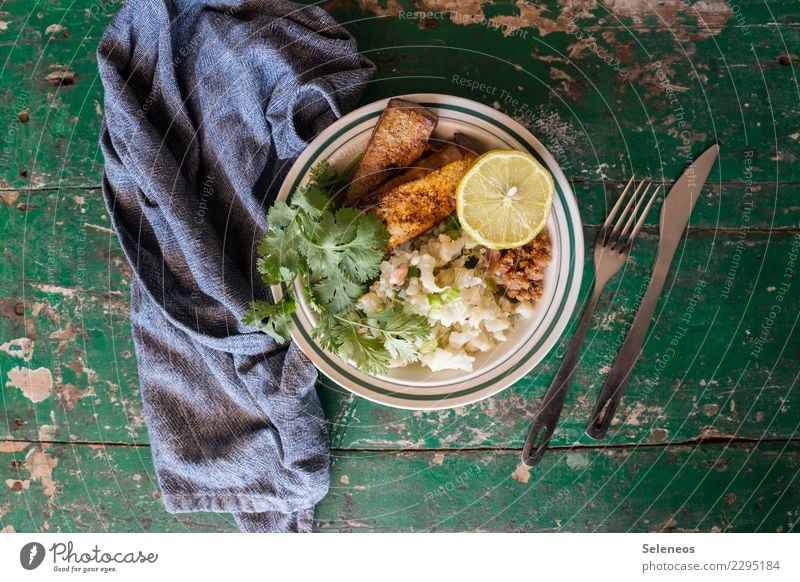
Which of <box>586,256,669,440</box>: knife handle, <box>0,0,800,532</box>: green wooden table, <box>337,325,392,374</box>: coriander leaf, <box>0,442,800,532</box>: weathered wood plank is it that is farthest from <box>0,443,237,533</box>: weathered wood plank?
<box>586,256,669,440</box>: knife handle

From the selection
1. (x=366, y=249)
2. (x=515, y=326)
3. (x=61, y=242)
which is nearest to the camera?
(x=366, y=249)

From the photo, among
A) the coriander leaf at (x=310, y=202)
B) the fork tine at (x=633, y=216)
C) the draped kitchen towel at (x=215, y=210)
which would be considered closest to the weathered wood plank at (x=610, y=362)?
the fork tine at (x=633, y=216)

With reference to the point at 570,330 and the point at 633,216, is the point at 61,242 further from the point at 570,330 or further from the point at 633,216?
the point at 633,216

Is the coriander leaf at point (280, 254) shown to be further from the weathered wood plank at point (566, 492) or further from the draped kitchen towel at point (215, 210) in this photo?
the weathered wood plank at point (566, 492)

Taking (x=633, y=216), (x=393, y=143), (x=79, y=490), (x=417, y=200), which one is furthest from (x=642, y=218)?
(x=79, y=490)

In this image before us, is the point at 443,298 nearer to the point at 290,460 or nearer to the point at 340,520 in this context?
the point at 290,460

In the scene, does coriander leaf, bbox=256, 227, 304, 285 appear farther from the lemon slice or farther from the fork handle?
the fork handle
